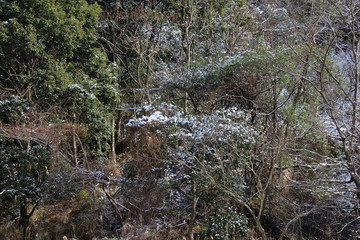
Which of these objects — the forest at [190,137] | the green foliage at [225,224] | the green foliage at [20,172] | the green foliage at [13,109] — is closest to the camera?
the forest at [190,137]

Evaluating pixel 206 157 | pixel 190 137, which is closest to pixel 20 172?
pixel 190 137

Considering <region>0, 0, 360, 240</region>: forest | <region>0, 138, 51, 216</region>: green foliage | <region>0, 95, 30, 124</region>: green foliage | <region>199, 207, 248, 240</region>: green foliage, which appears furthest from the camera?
<region>0, 138, 51, 216</region>: green foliage

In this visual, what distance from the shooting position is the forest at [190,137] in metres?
6.09

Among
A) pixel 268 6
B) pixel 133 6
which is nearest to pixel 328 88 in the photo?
pixel 268 6

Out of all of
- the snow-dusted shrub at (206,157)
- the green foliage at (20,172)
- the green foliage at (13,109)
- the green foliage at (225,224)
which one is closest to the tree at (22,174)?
the green foliage at (20,172)

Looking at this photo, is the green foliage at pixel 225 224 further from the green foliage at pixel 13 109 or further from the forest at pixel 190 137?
the green foliage at pixel 13 109

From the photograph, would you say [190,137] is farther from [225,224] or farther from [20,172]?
[20,172]

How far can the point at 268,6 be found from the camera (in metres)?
10.2

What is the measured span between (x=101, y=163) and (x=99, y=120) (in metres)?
1.02

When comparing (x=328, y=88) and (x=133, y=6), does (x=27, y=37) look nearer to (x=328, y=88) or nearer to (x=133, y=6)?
(x=133, y=6)

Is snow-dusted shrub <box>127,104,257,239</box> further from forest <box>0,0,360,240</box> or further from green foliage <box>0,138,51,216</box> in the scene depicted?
green foliage <box>0,138,51,216</box>

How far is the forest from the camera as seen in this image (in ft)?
20.0

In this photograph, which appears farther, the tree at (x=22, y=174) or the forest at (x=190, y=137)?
the tree at (x=22, y=174)

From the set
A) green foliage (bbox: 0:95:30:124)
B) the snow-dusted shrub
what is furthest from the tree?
the snow-dusted shrub
